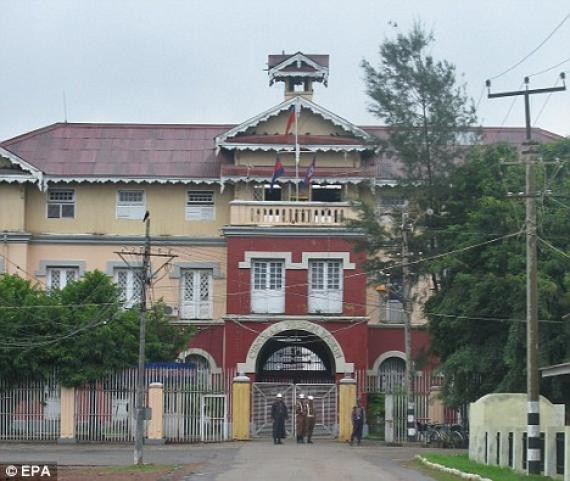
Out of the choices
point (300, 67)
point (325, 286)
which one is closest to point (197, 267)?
point (325, 286)

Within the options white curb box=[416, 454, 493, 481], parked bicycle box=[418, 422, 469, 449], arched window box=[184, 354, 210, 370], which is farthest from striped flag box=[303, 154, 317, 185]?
white curb box=[416, 454, 493, 481]

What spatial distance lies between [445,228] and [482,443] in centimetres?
1211

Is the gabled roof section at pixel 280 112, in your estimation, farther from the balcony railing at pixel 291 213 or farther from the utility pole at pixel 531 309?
the utility pole at pixel 531 309

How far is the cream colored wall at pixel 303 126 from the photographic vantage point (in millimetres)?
51688

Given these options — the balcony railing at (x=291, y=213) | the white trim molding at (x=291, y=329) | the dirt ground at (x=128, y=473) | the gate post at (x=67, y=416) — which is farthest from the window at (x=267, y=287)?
the dirt ground at (x=128, y=473)

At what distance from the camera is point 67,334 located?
45.1 metres

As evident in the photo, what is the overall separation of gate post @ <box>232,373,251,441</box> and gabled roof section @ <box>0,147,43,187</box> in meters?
11.5

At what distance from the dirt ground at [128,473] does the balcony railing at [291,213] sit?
16.6 meters

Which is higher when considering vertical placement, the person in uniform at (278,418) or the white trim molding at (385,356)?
the white trim molding at (385,356)

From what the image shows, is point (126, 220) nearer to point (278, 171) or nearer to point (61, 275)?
point (61, 275)

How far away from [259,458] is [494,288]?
8.69 m

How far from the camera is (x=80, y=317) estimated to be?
1789 inches

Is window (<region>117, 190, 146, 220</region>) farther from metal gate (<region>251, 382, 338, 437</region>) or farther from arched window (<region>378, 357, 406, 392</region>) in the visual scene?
arched window (<region>378, 357, 406, 392</region>)

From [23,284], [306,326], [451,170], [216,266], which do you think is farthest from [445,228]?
[23,284]
